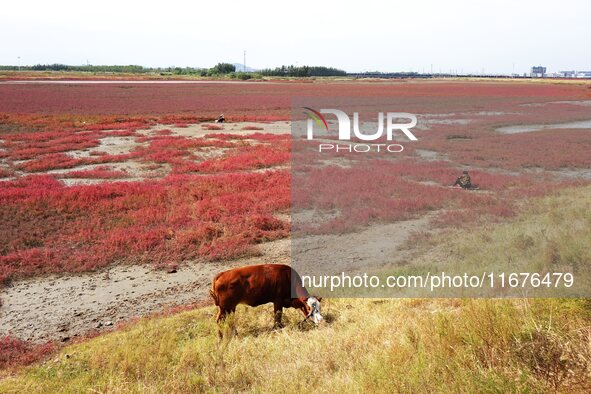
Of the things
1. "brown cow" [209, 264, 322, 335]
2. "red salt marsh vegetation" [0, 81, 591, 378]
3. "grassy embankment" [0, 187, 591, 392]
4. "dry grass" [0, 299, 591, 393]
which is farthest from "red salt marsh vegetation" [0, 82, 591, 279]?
"dry grass" [0, 299, 591, 393]

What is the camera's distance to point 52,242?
42.2 ft

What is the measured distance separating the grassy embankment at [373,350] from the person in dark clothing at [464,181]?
5044 millimetres

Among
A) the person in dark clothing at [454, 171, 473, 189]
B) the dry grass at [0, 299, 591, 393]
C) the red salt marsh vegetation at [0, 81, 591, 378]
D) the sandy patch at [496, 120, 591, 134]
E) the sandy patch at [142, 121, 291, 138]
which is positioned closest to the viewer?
the dry grass at [0, 299, 591, 393]

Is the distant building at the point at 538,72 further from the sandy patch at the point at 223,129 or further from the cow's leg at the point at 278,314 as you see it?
the cow's leg at the point at 278,314

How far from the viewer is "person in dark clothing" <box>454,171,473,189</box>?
47.5ft

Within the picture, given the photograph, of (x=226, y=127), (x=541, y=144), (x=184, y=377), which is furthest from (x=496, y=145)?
(x=226, y=127)

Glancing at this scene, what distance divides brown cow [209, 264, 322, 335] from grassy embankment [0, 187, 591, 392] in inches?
14.6

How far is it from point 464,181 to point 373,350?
1029 centimetres

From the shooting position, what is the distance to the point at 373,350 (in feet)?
18.4

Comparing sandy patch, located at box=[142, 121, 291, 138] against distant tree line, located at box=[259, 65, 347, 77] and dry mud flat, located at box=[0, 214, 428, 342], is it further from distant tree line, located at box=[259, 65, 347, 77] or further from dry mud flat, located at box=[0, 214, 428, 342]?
distant tree line, located at box=[259, 65, 347, 77]

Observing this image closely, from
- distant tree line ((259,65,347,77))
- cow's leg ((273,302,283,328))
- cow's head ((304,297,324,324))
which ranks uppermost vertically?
distant tree line ((259,65,347,77))

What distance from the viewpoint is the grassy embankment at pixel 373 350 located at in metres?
4.18

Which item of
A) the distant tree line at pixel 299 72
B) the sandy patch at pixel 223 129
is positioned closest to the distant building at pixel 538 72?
the distant tree line at pixel 299 72

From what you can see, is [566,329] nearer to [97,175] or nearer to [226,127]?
[97,175]
